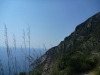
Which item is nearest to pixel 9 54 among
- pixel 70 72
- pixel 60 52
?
pixel 60 52

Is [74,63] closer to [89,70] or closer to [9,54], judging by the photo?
[89,70]

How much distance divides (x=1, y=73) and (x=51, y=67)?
2.12 metres

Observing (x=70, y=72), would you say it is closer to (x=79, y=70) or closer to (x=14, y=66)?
(x=79, y=70)

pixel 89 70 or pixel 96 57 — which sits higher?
pixel 96 57

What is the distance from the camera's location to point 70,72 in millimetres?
7180

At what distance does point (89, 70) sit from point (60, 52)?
1672 millimetres

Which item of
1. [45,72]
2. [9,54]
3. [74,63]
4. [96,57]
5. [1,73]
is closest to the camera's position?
[45,72]

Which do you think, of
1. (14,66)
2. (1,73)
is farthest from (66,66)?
(1,73)

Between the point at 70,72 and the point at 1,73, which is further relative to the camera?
the point at 70,72

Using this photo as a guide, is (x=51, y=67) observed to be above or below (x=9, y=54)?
below

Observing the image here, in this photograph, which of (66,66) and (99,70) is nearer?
(99,70)

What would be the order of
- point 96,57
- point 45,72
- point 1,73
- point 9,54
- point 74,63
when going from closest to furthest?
point 45,72 → point 1,73 → point 9,54 → point 74,63 → point 96,57

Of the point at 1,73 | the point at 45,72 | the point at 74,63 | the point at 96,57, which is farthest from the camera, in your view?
the point at 96,57

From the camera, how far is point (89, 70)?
770 cm
